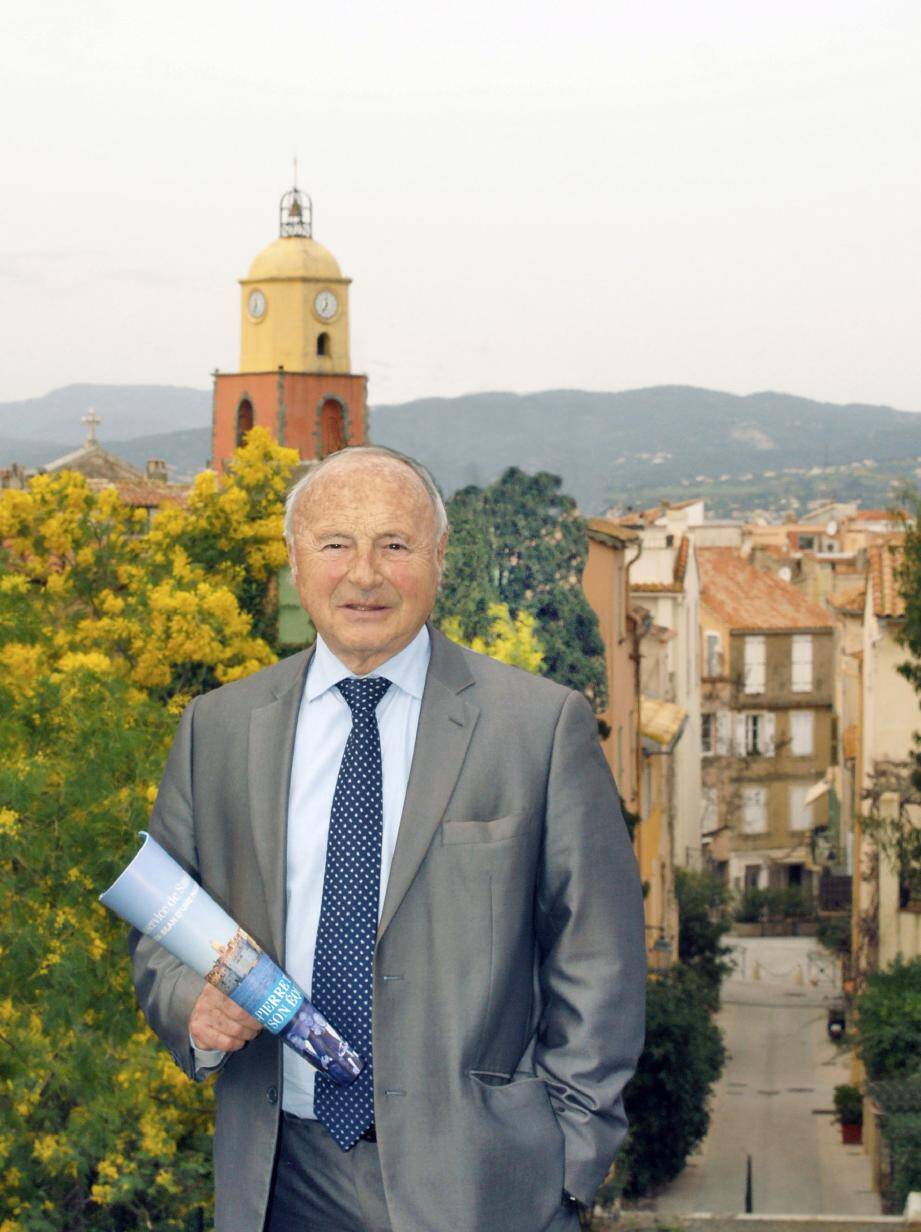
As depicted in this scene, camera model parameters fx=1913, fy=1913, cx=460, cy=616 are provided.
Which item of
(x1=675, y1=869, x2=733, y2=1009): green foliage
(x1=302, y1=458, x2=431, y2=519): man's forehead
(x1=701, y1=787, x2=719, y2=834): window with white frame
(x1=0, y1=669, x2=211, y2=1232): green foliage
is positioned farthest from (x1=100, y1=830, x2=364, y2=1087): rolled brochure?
(x1=701, y1=787, x2=719, y2=834): window with white frame

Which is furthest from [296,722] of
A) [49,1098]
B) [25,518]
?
[25,518]

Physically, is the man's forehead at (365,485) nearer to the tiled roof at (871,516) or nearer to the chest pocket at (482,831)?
the chest pocket at (482,831)

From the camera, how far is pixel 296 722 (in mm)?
4199

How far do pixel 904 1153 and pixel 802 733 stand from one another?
127 feet

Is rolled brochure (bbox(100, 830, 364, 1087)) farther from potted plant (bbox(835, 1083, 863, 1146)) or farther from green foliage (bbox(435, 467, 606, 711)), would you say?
potted plant (bbox(835, 1083, 863, 1146))

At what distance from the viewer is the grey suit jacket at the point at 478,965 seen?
3908 millimetres

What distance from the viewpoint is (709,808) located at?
5856cm

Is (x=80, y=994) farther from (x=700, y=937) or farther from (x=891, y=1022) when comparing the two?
(x=700, y=937)

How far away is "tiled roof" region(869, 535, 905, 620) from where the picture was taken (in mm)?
29359

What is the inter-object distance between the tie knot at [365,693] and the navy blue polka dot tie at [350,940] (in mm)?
158

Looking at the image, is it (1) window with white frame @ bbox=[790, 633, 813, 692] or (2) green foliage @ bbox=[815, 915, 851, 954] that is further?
(1) window with white frame @ bbox=[790, 633, 813, 692]

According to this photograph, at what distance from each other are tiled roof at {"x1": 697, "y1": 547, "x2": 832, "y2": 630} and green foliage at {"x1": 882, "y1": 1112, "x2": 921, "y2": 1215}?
36.5 m

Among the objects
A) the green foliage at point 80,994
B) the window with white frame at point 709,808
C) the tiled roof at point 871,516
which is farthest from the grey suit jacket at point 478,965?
the tiled roof at point 871,516

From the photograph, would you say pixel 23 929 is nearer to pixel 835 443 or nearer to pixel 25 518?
pixel 25 518
